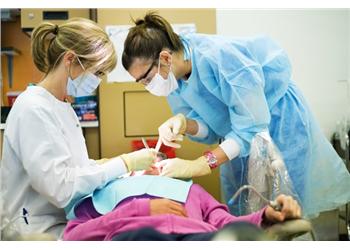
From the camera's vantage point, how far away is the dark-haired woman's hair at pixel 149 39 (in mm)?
1310

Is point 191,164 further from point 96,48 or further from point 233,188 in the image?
point 96,48

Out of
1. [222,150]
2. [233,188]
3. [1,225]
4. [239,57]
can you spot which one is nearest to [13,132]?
[1,225]

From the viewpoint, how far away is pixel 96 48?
1176 mm

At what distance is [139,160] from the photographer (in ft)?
3.85

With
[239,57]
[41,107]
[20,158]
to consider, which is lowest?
[20,158]

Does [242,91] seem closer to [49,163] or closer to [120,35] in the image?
[49,163]

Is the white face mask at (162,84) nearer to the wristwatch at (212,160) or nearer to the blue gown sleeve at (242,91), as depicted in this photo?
the blue gown sleeve at (242,91)

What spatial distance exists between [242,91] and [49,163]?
68 centimetres

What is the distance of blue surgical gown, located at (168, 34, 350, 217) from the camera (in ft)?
4.21

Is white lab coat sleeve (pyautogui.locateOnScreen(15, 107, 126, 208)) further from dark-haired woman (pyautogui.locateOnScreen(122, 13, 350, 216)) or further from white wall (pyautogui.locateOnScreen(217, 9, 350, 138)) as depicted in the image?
white wall (pyautogui.locateOnScreen(217, 9, 350, 138))

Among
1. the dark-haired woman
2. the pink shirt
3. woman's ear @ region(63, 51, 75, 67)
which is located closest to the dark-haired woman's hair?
the dark-haired woman

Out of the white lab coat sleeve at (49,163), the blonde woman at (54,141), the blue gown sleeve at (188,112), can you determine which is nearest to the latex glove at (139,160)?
the blonde woman at (54,141)

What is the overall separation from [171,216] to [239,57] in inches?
27.4

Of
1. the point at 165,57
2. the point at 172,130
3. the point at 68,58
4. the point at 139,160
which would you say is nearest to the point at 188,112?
the point at 172,130
